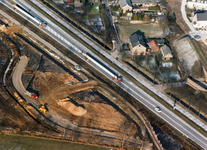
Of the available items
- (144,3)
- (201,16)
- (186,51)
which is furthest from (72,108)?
(144,3)

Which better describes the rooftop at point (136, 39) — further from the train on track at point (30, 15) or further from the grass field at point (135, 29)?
the train on track at point (30, 15)

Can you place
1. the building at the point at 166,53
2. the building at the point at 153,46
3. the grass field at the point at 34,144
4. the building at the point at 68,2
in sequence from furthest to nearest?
the building at the point at 68,2 → the building at the point at 153,46 → the building at the point at 166,53 → the grass field at the point at 34,144

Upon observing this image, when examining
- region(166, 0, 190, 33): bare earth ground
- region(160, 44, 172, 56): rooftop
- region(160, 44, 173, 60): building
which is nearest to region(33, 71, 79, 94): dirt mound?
region(160, 44, 173, 60): building

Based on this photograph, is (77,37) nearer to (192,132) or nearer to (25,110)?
(25,110)

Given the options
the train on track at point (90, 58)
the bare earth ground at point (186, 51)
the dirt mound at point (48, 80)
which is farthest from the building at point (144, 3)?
the dirt mound at point (48, 80)

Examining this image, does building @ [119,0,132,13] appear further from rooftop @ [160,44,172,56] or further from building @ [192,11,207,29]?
rooftop @ [160,44,172,56]

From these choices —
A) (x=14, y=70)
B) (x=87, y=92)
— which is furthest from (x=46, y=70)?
(x=87, y=92)
